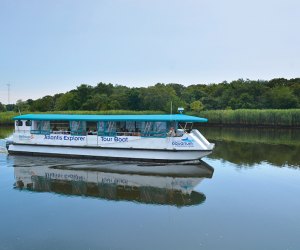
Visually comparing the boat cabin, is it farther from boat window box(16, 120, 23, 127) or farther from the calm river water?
the calm river water

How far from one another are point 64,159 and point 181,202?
1115cm

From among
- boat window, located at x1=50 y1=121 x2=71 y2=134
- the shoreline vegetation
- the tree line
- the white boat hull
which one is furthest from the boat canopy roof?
the tree line

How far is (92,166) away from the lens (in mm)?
20375

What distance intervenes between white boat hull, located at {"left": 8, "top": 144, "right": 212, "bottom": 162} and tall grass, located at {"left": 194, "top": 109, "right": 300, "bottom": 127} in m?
33.8

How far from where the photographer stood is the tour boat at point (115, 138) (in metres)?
20.5

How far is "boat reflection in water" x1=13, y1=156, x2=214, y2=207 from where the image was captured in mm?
14562

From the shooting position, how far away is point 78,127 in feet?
75.3

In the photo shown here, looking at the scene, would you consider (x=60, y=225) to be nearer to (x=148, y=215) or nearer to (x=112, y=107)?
(x=148, y=215)

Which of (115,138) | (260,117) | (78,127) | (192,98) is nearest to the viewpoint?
(115,138)

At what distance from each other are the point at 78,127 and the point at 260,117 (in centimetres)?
3544

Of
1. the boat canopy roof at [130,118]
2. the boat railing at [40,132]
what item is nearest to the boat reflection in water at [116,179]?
the boat railing at [40,132]

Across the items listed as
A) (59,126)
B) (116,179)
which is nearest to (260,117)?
(59,126)

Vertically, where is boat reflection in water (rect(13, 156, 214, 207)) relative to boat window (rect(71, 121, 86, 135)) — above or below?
below

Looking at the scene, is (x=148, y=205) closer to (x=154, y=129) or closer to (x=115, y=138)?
(x=154, y=129)
